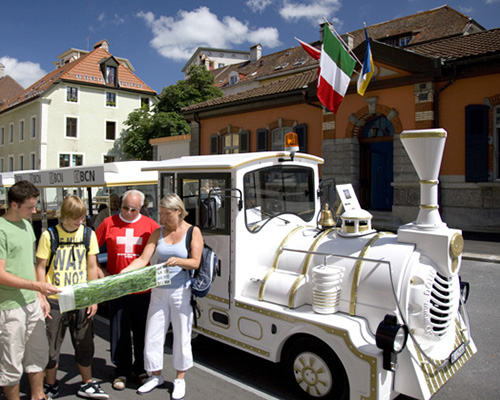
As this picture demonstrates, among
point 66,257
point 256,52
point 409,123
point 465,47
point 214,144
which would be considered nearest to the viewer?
point 66,257

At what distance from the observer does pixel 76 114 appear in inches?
1357

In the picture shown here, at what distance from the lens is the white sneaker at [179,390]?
361cm

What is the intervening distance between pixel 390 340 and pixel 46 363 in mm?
2642

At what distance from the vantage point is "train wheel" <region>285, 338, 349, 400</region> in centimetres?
340

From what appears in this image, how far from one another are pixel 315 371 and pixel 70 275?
2.20 meters

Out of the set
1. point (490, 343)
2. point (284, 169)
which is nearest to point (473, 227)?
point (490, 343)

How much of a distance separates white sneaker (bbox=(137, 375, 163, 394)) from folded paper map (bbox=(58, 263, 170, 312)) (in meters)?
0.92

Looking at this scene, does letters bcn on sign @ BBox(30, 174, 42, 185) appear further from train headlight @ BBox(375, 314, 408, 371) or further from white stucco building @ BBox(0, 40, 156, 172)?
white stucco building @ BBox(0, 40, 156, 172)

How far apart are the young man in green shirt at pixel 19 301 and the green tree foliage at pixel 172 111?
26996 mm

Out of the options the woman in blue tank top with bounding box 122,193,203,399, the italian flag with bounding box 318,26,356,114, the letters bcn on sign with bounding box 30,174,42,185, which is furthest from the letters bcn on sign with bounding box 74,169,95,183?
the italian flag with bounding box 318,26,356,114

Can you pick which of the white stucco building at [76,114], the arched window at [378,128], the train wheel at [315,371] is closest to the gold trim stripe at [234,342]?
the train wheel at [315,371]

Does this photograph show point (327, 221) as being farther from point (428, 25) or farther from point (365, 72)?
point (428, 25)

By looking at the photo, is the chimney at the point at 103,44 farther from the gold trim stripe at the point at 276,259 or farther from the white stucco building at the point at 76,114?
the gold trim stripe at the point at 276,259

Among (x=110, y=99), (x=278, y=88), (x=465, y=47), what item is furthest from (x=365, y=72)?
(x=110, y=99)
